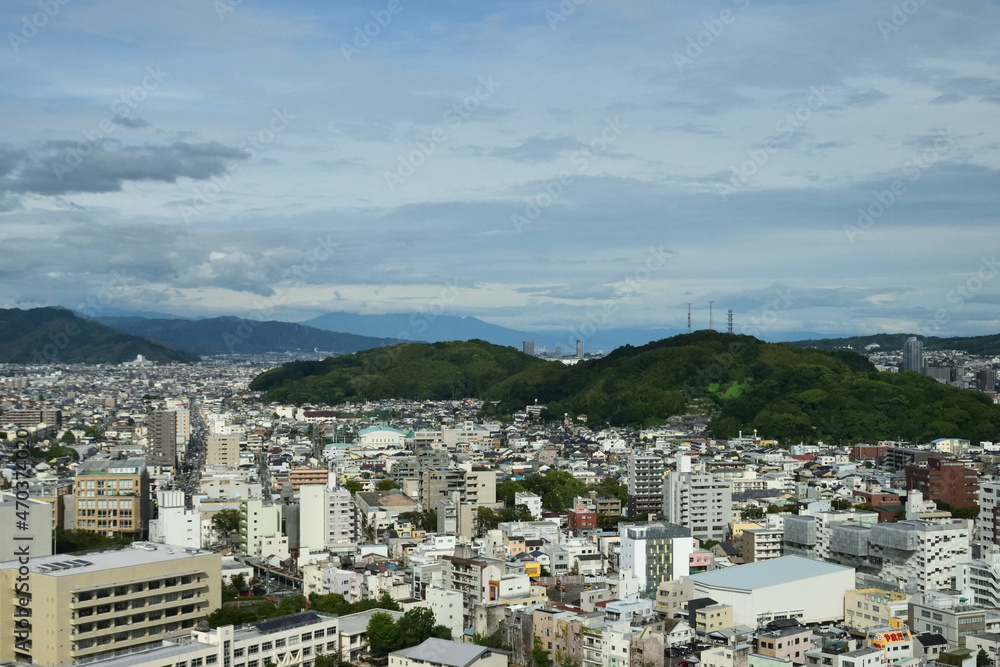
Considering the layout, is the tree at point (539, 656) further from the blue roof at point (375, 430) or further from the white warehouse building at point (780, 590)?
the blue roof at point (375, 430)

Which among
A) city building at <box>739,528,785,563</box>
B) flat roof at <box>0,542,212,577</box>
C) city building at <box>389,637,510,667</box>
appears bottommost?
city building at <box>389,637,510,667</box>

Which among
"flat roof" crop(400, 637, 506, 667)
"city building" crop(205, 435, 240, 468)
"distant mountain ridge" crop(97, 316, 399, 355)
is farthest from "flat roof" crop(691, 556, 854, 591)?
"distant mountain ridge" crop(97, 316, 399, 355)

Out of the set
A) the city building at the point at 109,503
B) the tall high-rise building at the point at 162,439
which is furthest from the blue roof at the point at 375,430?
the city building at the point at 109,503

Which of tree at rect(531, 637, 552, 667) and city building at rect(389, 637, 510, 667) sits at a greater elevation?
city building at rect(389, 637, 510, 667)

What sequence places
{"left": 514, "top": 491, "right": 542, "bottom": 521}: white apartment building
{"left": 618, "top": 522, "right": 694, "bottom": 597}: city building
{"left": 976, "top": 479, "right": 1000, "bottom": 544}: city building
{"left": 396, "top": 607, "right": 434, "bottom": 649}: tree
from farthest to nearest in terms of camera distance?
{"left": 514, "top": 491, "right": 542, "bottom": 521}: white apartment building, {"left": 976, "top": 479, "right": 1000, "bottom": 544}: city building, {"left": 618, "top": 522, "right": 694, "bottom": 597}: city building, {"left": 396, "top": 607, "right": 434, "bottom": 649}: tree

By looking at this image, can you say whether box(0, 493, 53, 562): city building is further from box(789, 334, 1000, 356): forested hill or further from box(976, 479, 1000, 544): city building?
box(789, 334, 1000, 356): forested hill

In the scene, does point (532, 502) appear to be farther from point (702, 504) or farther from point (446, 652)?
point (446, 652)

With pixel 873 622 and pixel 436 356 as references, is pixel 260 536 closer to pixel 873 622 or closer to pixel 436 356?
pixel 873 622
